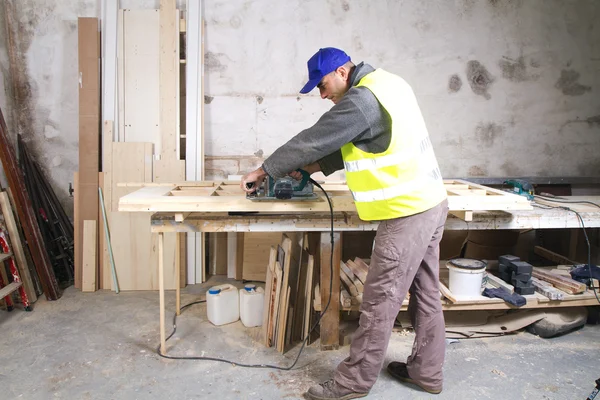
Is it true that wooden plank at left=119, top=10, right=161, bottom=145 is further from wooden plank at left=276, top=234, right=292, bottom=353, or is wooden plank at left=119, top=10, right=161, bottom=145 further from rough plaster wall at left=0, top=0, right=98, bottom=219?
wooden plank at left=276, top=234, right=292, bottom=353

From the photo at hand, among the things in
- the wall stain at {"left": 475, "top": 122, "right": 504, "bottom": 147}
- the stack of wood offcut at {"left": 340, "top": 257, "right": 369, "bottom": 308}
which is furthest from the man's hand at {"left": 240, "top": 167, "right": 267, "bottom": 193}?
the wall stain at {"left": 475, "top": 122, "right": 504, "bottom": 147}

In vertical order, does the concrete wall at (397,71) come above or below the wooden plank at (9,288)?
above

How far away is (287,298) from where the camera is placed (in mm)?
2791

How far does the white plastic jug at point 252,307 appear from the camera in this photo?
311 cm

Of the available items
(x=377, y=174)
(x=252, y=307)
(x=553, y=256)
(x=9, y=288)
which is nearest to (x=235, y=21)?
(x=252, y=307)

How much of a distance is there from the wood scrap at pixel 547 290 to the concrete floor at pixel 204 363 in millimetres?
311

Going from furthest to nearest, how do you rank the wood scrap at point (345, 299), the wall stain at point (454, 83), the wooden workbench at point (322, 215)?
the wall stain at point (454, 83) < the wood scrap at point (345, 299) < the wooden workbench at point (322, 215)

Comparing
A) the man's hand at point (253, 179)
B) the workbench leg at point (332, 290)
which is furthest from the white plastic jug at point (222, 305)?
the man's hand at point (253, 179)

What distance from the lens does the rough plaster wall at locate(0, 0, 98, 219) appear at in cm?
381

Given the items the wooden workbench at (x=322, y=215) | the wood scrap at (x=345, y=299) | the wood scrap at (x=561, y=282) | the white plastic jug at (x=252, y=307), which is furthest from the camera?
the white plastic jug at (x=252, y=307)

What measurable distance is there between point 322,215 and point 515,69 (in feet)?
8.54

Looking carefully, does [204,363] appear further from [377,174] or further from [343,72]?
[343,72]

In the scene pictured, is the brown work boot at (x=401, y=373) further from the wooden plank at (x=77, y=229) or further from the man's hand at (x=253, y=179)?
the wooden plank at (x=77, y=229)

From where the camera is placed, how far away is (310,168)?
258 centimetres
